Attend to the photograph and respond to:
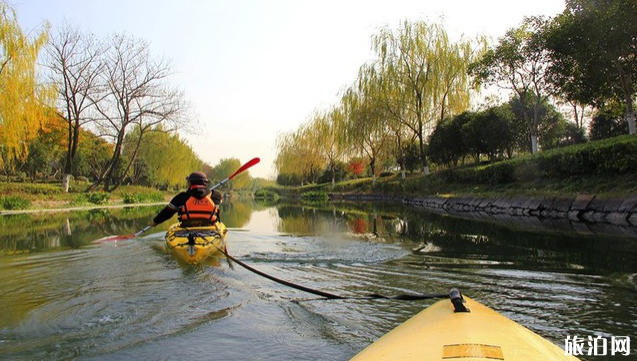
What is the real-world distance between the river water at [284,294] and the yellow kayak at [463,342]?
35.8 inches

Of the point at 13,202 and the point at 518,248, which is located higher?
the point at 13,202

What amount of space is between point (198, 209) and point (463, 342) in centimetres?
522

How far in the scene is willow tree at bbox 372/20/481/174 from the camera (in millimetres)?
24266

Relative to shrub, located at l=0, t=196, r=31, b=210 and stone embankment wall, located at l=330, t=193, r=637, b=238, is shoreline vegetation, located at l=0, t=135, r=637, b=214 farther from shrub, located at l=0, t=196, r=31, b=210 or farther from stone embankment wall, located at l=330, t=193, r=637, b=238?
stone embankment wall, located at l=330, t=193, r=637, b=238

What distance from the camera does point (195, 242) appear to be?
236 inches

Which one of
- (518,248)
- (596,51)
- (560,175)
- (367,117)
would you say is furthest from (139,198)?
(518,248)

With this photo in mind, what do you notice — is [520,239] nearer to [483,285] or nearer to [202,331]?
[483,285]

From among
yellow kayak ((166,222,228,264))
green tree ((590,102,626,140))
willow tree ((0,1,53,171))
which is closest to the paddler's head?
yellow kayak ((166,222,228,264))

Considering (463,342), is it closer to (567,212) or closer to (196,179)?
(196,179)

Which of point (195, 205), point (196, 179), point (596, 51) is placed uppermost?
point (596, 51)

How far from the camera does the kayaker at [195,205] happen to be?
20.7ft

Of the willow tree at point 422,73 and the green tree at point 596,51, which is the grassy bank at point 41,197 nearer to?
the willow tree at point 422,73

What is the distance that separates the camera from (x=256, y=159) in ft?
26.0

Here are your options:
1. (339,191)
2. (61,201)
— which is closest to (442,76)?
(339,191)
